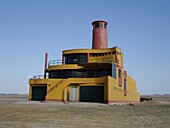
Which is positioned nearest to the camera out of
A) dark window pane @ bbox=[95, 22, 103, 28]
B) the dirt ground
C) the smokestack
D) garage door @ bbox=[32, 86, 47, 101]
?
the dirt ground

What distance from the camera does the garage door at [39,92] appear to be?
36188 mm

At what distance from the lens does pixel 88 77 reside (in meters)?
36.3

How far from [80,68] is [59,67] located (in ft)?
12.3

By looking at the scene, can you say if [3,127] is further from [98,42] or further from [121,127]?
[98,42]

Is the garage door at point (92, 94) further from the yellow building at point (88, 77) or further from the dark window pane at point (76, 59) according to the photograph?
the dark window pane at point (76, 59)

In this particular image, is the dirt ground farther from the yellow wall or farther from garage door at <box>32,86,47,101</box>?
garage door at <box>32,86,47,101</box>

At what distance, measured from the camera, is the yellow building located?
31.9 m

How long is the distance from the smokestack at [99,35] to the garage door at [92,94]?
1258cm

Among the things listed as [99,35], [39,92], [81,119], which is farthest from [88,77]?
[81,119]

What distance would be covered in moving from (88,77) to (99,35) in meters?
11.0

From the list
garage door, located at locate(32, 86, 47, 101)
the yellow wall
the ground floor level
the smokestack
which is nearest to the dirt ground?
the yellow wall

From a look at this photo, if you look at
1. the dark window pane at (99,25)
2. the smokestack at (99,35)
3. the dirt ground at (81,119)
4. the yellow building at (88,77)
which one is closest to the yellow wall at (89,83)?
the yellow building at (88,77)

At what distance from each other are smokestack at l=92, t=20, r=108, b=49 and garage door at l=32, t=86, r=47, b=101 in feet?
45.6

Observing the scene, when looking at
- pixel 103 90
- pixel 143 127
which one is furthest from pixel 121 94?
pixel 143 127
